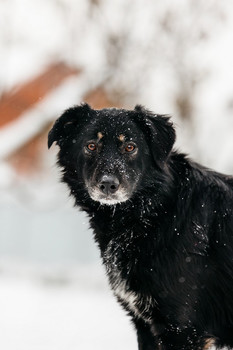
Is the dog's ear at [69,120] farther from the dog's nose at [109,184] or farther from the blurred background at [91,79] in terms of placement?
the blurred background at [91,79]

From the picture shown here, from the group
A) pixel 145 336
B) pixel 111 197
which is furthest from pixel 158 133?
pixel 145 336

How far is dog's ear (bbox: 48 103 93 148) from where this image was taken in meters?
5.57

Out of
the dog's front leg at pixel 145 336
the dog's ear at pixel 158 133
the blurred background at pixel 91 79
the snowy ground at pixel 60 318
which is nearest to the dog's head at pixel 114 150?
the dog's ear at pixel 158 133

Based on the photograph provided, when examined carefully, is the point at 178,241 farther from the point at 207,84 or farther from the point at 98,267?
the point at 207,84

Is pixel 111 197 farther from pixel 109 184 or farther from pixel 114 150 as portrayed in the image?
pixel 114 150

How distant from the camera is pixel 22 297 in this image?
1011cm

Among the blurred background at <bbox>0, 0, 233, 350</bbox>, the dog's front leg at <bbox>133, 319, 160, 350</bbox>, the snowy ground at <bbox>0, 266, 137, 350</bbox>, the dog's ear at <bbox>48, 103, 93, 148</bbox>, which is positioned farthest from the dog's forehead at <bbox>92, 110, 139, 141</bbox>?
the blurred background at <bbox>0, 0, 233, 350</bbox>

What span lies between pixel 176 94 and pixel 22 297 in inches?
269

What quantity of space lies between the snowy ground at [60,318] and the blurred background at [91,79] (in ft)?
8.33

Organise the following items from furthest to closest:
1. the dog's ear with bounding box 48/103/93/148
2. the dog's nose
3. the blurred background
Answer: the blurred background, the dog's ear with bounding box 48/103/93/148, the dog's nose

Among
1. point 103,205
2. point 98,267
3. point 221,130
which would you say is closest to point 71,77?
point 221,130

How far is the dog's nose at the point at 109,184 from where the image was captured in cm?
505

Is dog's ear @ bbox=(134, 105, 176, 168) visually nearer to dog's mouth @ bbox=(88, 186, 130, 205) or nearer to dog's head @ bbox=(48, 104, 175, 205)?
dog's head @ bbox=(48, 104, 175, 205)

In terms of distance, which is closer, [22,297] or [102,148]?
[102,148]
